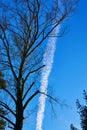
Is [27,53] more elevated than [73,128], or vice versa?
[27,53]

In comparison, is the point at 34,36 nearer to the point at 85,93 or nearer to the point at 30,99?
the point at 30,99

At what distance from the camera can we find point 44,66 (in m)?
15.4

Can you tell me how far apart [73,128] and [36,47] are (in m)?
5.26

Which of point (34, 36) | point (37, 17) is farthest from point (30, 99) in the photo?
point (37, 17)

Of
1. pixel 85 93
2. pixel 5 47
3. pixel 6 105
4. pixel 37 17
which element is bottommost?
pixel 6 105

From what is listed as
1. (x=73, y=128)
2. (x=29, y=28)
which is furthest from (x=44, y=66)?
(x=73, y=128)

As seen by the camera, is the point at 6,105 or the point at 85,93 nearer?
the point at 6,105

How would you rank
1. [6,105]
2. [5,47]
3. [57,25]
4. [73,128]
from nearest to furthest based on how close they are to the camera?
1. [6,105]
2. [5,47]
3. [57,25]
4. [73,128]

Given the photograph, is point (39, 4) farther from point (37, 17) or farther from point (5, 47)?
point (5, 47)

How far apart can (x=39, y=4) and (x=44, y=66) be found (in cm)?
317

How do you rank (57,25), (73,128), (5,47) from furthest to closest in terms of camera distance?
(73,128)
(57,25)
(5,47)

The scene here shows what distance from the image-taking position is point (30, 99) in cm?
1395

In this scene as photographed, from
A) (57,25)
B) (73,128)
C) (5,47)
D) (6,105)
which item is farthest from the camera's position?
(73,128)

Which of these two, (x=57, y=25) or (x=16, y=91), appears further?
(x=57, y=25)
